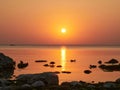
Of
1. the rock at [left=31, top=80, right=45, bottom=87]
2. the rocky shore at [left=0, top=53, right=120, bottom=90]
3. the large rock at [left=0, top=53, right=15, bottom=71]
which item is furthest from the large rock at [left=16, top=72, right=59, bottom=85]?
the large rock at [left=0, top=53, right=15, bottom=71]

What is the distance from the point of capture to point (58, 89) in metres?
36.4

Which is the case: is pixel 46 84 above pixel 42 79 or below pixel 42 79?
below

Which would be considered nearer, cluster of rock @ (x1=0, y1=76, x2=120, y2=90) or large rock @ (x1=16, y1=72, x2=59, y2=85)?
cluster of rock @ (x1=0, y1=76, x2=120, y2=90)

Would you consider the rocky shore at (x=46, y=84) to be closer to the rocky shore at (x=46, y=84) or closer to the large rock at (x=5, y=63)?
the rocky shore at (x=46, y=84)

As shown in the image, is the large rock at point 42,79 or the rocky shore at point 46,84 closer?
the rocky shore at point 46,84

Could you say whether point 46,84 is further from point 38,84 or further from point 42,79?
point 38,84

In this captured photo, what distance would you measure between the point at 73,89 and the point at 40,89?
3.43 m

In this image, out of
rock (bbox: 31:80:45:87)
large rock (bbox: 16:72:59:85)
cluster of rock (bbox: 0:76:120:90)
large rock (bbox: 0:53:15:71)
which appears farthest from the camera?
large rock (bbox: 0:53:15:71)

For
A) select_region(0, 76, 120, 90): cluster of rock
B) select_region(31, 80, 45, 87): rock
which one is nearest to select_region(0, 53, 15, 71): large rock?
select_region(0, 76, 120, 90): cluster of rock

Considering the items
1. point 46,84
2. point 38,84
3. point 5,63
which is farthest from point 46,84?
point 5,63

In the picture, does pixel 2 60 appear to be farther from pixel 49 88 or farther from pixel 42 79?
pixel 49 88

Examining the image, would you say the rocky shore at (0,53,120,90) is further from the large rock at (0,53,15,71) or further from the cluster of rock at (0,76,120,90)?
the large rock at (0,53,15,71)

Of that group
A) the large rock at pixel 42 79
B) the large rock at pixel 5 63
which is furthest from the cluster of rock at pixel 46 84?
the large rock at pixel 5 63

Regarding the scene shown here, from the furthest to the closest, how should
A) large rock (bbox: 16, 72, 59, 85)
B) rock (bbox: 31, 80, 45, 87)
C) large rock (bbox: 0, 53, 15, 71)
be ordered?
→ large rock (bbox: 0, 53, 15, 71), large rock (bbox: 16, 72, 59, 85), rock (bbox: 31, 80, 45, 87)
